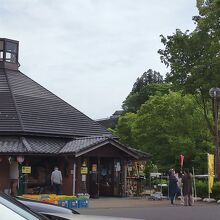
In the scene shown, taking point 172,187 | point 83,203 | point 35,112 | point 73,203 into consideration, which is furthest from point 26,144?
point 172,187

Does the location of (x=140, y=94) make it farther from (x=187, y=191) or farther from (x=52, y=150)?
(x=187, y=191)

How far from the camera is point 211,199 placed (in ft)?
84.8

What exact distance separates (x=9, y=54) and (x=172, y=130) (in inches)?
617

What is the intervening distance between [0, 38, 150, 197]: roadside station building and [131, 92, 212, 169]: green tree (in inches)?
437

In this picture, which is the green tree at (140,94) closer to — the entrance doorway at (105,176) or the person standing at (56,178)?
the entrance doorway at (105,176)

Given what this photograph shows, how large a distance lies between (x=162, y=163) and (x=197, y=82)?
54.8ft

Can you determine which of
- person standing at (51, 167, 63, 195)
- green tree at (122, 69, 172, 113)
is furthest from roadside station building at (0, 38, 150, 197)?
green tree at (122, 69, 172, 113)

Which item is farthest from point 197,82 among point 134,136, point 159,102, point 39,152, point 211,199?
point 134,136

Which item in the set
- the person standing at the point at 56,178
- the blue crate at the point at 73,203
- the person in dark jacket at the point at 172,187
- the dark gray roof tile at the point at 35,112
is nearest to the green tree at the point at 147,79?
the dark gray roof tile at the point at 35,112

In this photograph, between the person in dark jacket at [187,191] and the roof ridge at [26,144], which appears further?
the roof ridge at [26,144]

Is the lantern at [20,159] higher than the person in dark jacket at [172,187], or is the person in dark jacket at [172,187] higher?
the lantern at [20,159]

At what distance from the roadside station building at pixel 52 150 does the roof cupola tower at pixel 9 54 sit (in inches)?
99.8

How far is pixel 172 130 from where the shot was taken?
141ft

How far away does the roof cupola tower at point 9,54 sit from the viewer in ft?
118
